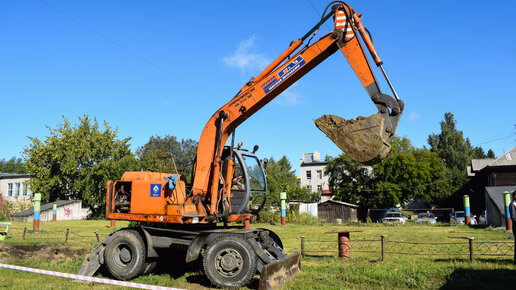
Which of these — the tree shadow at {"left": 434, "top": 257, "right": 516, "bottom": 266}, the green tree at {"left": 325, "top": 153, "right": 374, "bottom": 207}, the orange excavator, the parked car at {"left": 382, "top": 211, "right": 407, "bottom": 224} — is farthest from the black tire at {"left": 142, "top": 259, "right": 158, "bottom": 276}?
the green tree at {"left": 325, "top": 153, "right": 374, "bottom": 207}

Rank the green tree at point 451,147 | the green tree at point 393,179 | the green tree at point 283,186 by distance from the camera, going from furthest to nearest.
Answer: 1. the green tree at point 451,147
2. the green tree at point 393,179
3. the green tree at point 283,186

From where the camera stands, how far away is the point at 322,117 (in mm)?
8938

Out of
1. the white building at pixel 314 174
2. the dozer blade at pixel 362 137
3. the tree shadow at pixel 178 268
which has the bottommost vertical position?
the tree shadow at pixel 178 268

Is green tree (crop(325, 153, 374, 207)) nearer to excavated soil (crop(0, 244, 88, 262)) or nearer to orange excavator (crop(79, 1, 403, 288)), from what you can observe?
excavated soil (crop(0, 244, 88, 262))

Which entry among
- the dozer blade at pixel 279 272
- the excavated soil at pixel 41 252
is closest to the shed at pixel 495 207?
the dozer blade at pixel 279 272

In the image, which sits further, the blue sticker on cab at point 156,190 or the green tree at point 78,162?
the green tree at point 78,162

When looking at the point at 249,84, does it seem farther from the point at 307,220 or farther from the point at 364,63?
the point at 307,220

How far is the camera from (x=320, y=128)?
8820 mm

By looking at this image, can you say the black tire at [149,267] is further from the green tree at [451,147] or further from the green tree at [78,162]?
the green tree at [451,147]

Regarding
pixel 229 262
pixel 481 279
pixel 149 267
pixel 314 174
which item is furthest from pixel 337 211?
pixel 229 262

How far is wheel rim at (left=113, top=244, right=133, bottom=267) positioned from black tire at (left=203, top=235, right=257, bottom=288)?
2288 millimetres

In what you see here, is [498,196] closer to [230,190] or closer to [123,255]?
[230,190]

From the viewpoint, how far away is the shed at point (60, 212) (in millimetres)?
41625

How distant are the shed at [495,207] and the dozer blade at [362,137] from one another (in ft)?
75.7
